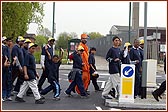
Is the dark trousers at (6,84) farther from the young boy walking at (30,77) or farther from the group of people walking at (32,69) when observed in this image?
the young boy walking at (30,77)

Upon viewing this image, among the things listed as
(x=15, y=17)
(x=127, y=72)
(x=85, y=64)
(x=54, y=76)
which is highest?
(x=15, y=17)

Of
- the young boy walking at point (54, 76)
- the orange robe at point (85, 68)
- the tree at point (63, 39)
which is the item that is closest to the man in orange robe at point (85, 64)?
the orange robe at point (85, 68)

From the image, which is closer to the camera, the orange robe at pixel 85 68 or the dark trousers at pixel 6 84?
the dark trousers at pixel 6 84

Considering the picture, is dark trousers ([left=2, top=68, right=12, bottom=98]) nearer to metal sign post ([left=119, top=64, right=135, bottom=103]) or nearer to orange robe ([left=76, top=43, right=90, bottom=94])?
orange robe ([left=76, top=43, right=90, bottom=94])

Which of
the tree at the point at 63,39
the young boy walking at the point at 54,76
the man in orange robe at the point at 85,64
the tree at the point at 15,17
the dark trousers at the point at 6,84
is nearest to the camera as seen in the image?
the dark trousers at the point at 6,84

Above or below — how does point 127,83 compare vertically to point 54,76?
below

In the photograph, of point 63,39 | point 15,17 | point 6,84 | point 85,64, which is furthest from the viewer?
point 63,39

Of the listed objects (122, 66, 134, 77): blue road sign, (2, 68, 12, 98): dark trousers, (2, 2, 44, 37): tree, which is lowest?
(2, 68, 12, 98): dark trousers

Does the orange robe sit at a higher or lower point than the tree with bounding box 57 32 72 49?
lower

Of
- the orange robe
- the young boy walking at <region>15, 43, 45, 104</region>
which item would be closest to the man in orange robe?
the orange robe

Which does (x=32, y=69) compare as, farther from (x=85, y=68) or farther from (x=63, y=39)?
(x=63, y=39)

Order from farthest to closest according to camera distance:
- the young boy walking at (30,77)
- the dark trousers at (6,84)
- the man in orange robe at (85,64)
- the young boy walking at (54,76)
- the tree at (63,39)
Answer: the tree at (63,39) < the man in orange robe at (85,64) < the young boy walking at (54,76) < the dark trousers at (6,84) < the young boy walking at (30,77)

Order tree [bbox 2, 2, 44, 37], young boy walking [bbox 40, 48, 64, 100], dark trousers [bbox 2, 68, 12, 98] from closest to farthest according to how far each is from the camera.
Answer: dark trousers [bbox 2, 68, 12, 98]
young boy walking [bbox 40, 48, 64, 100]
tree [bbox 2, 2, 44, 37]

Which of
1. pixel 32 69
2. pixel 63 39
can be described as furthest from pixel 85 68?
pixel 63 39
